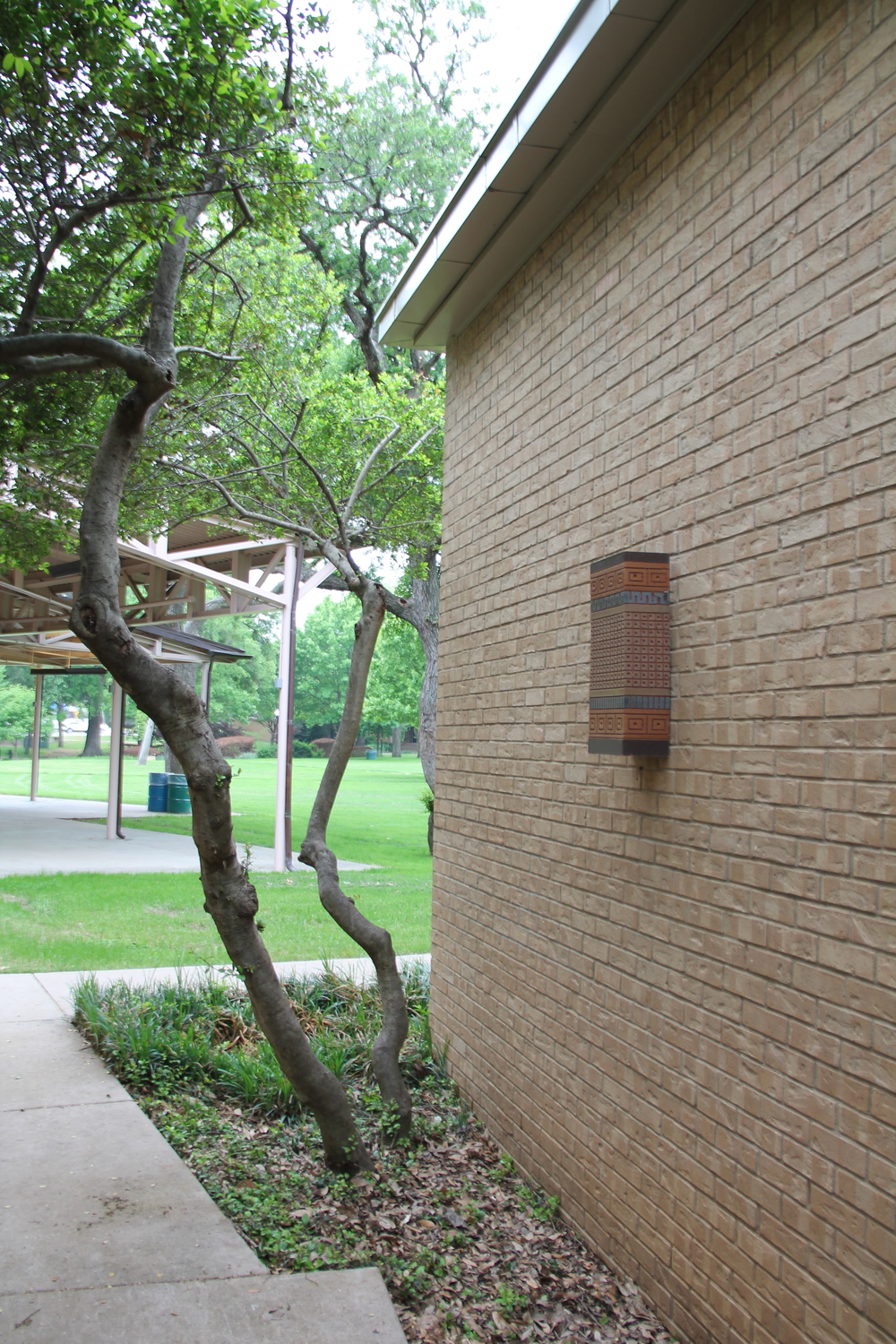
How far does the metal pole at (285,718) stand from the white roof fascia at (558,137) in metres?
8.57

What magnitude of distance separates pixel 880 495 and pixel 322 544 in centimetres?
349

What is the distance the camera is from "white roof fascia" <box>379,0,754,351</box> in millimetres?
3080

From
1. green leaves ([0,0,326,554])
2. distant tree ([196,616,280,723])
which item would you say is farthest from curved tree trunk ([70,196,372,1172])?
distant tree ([196,616,280,723])

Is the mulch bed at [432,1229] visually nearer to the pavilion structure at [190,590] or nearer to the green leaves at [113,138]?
the green leaves at [113,138]

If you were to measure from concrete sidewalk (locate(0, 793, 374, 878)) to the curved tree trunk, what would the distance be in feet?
30.7

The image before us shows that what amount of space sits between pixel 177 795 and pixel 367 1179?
1883 cm

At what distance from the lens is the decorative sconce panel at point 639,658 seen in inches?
122

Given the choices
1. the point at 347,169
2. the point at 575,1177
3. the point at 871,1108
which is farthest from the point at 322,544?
the point at 347,169

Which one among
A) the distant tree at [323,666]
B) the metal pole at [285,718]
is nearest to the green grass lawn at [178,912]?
the metal pole at [285,718]

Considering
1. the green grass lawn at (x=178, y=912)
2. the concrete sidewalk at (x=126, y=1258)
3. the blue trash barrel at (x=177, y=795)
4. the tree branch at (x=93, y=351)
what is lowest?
the green grass lawn at (x=178, y=912)

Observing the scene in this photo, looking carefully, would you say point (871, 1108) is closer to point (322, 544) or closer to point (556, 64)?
point (556, 64)

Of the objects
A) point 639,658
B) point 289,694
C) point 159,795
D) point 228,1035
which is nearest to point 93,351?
point 639,658

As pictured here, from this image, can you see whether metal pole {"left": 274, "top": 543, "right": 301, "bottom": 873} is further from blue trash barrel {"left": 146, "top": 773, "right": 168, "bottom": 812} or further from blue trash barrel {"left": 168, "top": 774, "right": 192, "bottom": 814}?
blue trash barrel {"left": 146, "top": 773, "right": 168, "bottom": 812}

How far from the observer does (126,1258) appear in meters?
3.17
